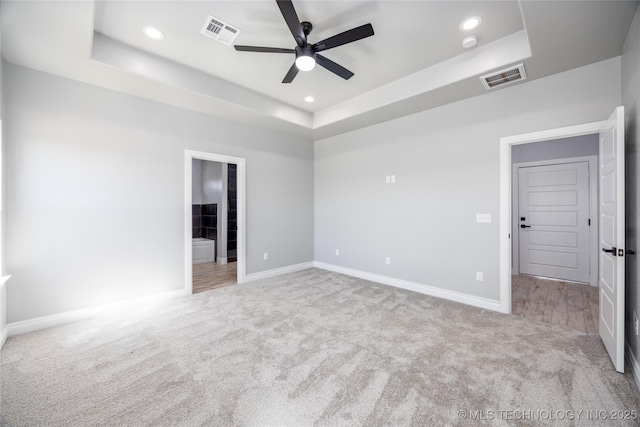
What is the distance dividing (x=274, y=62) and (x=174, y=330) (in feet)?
10.5

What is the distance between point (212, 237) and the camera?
682cm

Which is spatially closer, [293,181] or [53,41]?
[53,41]

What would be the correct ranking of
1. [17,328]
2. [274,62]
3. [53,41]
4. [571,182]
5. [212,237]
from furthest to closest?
[212,237], [571,182], [274,62], [17,328], [53,41]

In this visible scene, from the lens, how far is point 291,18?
2.01 metres

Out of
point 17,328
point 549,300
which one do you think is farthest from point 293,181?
point 549,300

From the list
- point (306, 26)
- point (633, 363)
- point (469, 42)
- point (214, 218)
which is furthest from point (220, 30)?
point (214, 218)

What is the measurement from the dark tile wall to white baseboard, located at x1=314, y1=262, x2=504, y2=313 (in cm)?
340

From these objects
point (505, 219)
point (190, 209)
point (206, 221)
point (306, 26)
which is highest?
point (306, 26)

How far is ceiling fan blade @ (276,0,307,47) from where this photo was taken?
6.02 ft

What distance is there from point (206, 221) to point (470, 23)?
677 cm

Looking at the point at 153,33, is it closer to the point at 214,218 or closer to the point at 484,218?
the point at 484,218

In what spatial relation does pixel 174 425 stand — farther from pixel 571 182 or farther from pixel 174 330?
pixel 571 182

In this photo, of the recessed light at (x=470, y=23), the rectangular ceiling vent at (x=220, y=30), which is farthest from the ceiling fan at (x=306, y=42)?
the recessed light at (x=470, y=23)

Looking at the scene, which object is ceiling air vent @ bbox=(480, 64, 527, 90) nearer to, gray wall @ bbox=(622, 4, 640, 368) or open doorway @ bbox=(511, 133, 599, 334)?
gray wall @ bbox=(622, 4, 640, 368)
